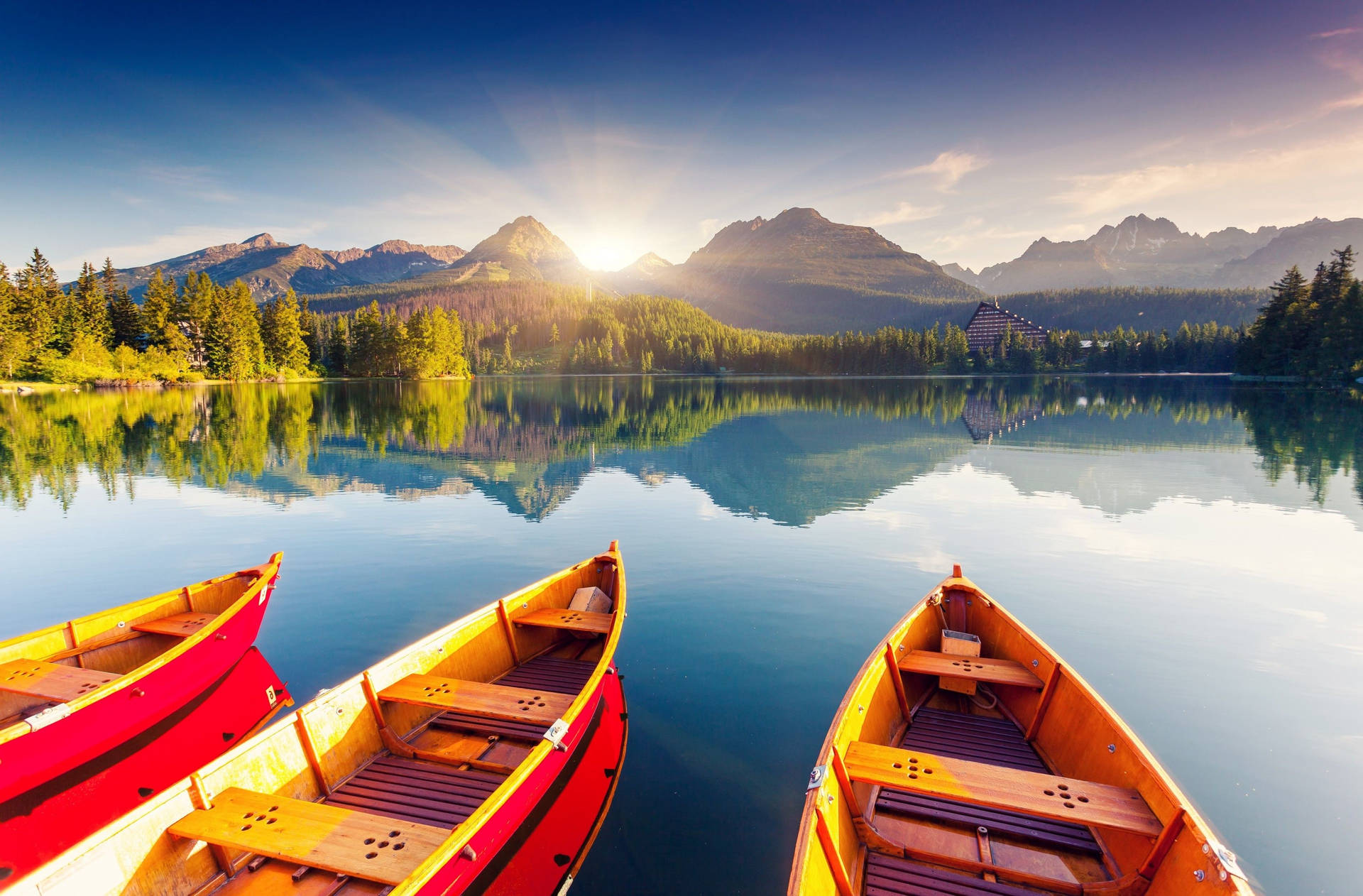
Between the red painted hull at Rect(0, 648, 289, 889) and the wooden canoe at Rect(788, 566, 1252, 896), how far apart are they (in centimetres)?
824

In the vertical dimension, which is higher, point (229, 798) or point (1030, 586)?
point (229, 798)

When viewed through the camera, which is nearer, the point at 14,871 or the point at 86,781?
the point at 14,871

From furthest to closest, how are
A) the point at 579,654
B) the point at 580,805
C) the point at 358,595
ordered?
the point at 358,595, the point at 579,654, the point at 580,805

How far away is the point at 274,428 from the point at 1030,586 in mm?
50552

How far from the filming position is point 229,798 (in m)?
5.74

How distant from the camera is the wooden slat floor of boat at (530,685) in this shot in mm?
8336

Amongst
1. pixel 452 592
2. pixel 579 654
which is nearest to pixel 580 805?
pixel 579 654

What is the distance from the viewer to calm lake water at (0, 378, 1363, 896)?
8.97 metres

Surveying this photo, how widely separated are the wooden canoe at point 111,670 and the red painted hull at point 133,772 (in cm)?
18

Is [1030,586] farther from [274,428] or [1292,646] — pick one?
[274,428]

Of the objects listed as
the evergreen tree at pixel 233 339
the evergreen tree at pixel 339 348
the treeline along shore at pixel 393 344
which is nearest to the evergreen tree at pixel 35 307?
the treeline along shore at pixel 393 344

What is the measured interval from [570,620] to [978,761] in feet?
20.8

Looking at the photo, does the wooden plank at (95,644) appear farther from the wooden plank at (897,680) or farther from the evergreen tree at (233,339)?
the evergreen tree at (233,339)

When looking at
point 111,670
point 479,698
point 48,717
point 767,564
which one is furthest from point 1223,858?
point 111,670
